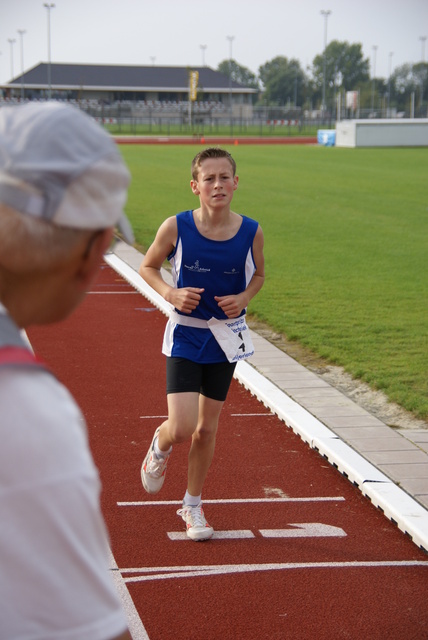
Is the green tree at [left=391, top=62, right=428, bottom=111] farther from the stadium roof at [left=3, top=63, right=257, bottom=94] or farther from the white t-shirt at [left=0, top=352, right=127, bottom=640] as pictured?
the white t-shirt at [left=0, top=352, right=127, bottom=640]

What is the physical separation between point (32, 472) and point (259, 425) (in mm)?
5944

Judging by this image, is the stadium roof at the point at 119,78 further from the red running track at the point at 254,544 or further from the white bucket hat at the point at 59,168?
the white bucket hat at the point at 59,168

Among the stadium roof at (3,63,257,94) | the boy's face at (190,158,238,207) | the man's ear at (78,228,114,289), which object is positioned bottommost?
the boy's face at (190,158,238,207)

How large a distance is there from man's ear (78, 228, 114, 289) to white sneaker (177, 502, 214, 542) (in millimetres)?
3735

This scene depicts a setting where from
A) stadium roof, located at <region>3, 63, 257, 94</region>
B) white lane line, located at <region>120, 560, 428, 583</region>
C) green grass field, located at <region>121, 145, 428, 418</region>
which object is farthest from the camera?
stadium roof, located at <region>3, 63, 257, 94</region>

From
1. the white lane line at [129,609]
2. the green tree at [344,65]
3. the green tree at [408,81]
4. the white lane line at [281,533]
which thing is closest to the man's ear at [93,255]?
the white lane line at [129,609]

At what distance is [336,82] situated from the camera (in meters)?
158

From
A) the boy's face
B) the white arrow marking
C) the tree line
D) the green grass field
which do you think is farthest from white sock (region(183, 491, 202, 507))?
the tree line

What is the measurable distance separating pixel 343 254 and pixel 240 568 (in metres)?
11.9

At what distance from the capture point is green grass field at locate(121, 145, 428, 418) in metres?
9.36

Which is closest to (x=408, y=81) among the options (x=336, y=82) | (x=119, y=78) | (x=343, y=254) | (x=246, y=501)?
(x=336, y=82)

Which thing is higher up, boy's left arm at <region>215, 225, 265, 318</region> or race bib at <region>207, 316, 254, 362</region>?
boy's left arm at <region>215, 225, 265, 318</region>

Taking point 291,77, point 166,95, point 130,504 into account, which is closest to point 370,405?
point 130,504

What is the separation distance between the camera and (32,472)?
1.20 m
